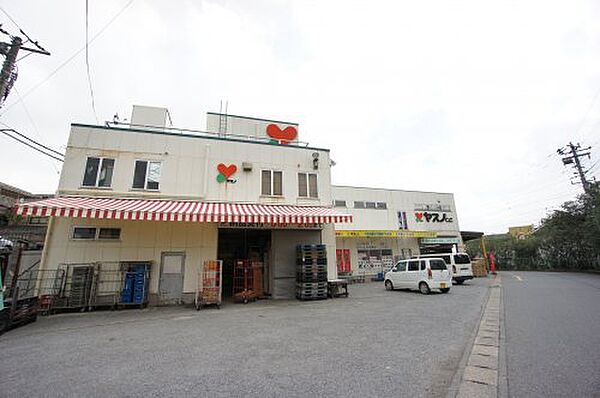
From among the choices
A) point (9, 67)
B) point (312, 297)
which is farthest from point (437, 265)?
point (9, 67)

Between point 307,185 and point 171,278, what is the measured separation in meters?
7.71

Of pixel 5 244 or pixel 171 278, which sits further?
pixel 5 244

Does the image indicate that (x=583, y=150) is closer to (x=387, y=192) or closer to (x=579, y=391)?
(x=387, y=192)

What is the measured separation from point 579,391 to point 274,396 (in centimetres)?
399

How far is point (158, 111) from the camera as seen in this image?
13.3 m

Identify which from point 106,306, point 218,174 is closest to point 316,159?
point 218,174

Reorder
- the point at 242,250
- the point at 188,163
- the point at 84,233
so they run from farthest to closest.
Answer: the point at 242,250, the point at 188,163, the point at 84,233

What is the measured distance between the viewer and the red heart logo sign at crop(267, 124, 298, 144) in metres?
14.7

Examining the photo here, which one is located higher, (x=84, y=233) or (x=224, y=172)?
(x=224, y=172)

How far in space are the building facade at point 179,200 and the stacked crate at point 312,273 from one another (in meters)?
0.91

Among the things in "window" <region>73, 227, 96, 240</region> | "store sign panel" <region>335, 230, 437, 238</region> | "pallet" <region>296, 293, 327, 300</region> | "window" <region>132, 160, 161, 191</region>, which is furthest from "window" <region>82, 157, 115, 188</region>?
"store sign panel" <region>335, 230, 437, 238</region>

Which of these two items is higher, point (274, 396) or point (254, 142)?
point (254, 142)

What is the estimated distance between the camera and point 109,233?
34.4 feet

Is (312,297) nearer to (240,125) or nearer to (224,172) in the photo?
(224,172)
